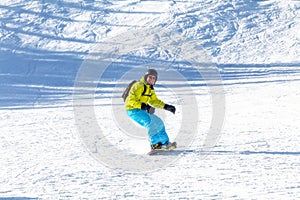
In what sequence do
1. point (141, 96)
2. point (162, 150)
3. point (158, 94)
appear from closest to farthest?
point (141, 96), point (162, 150), point (158, 94)

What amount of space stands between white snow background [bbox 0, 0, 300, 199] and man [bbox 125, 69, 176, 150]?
0.34m

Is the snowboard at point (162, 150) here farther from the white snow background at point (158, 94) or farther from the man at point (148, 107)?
the white snow background at point (158, 94)

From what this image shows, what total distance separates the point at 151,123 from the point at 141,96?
470mm

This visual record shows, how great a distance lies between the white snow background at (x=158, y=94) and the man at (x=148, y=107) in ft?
1.12

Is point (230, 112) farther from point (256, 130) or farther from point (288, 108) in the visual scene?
point (256, 130)

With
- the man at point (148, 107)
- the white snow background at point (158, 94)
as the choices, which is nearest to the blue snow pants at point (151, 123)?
the man at point (148, 107)

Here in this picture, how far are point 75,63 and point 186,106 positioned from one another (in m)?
11.2

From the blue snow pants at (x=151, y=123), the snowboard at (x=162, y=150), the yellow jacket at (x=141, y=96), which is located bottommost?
the snowboard at (x=162, y=150)

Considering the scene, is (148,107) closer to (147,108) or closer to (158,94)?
(147,108)

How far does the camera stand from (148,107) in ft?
28.7

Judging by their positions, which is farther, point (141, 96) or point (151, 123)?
point (151, 123)

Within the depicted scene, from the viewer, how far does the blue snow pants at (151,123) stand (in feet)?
29.0

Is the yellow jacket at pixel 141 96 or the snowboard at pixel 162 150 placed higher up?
the yellow jacket at pixel 141 96

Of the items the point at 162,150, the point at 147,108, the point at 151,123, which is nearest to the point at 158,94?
the point at 162,150
